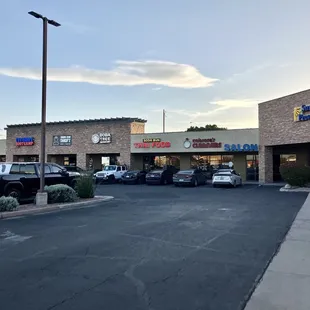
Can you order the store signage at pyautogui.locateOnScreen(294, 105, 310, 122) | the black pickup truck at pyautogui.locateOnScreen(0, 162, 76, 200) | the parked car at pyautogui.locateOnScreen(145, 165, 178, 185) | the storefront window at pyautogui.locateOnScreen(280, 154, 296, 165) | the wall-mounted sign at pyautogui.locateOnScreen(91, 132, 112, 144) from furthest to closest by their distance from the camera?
the wall-mounted sign at pyautogui.locateOnScreen(91, 132, 112, 144), the storefront window at pyautogui.locateOnScreen(280, 154, 296, 165), the parked car at pyautogui.locateOnScreen(145, 165, 178, 185), the store signage at pyautogui.locateOnScreen(294, 105, 310, 122), the black pickup truck at pyautogui.locateOnScreen(0, 162, 76, 200)

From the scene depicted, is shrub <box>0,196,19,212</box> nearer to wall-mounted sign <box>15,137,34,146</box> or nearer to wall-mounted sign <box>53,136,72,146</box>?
wall-mounted sign <box>53,136,72,146</box>

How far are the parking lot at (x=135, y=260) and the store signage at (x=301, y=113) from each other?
54.0 feet

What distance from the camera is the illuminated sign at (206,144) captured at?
36.0 metres

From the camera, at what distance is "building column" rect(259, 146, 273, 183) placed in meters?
32.3

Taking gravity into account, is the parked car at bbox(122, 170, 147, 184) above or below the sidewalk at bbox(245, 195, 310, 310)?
above

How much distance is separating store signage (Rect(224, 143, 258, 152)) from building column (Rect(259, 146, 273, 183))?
152 centimetres

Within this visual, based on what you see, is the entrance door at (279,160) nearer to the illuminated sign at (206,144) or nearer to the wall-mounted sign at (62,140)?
the illuminated sign at (206,144)

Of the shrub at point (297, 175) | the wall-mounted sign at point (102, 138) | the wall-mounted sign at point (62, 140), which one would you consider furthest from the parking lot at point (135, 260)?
the wall-mounted sign at point (62, 140)

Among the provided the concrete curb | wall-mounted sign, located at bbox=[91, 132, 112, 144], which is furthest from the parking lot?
wall-mounted sign, located at bbox=[91, 132, 112, 144]

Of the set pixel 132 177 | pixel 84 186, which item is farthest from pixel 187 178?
pixel 84 186

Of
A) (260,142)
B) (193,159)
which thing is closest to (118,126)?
(193,159)

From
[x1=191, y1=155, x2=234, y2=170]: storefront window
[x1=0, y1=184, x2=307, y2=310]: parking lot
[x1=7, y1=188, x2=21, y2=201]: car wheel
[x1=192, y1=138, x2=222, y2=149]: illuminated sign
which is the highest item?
[x1=192, y1=138, x2=222, y2=149]: illuminated sign

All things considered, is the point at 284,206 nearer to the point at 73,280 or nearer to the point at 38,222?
the point at 38,222

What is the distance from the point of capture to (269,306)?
4.68 m
